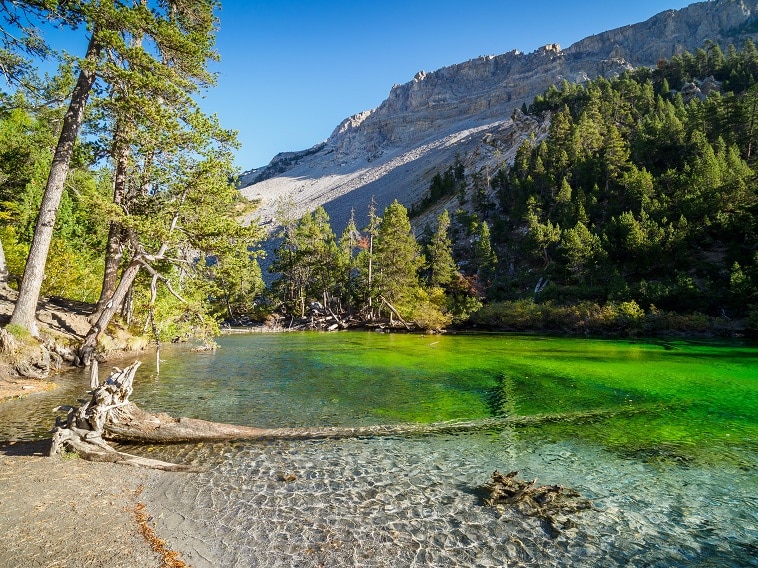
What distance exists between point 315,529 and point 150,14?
15105mm

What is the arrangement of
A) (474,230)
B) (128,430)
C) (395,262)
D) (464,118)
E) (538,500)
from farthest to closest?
(464,118) → (474,230) → (395,262) → (128,430) → (538,500)

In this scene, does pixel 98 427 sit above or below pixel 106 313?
below

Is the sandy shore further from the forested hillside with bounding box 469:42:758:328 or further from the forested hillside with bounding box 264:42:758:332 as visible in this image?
the forested hillside with bounding box 469:42:758:328

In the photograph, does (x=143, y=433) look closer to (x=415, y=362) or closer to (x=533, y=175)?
(x=415, y=362)

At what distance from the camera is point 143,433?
25.7ft

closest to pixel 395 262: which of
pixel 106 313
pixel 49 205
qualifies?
pixel 106 313

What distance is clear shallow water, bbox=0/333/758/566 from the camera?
194 inches

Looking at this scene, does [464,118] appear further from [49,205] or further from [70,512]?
[70,512]

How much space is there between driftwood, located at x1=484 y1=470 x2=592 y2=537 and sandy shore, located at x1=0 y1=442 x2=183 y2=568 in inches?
176

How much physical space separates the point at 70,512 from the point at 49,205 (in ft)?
39.1

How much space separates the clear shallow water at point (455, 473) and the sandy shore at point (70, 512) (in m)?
0.40

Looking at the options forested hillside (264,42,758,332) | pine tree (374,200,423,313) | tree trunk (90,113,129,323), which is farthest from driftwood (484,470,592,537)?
pine tree (374,200,423,313)

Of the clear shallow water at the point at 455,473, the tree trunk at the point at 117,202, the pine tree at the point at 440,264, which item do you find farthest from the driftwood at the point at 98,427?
the pine tree at the point at 440,264

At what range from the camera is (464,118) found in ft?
566
